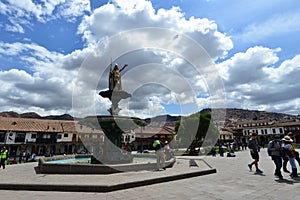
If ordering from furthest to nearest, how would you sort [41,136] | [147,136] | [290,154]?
[147,136] → [41,136] → [290,154]

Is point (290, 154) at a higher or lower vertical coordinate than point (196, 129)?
lower

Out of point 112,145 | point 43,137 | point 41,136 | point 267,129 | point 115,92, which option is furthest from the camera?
point 267,129

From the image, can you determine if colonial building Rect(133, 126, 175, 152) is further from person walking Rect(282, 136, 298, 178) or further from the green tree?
person walking Rect(282, 136, 298, 178)

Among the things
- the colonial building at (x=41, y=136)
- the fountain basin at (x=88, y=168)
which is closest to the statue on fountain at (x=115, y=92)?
the fountain basin at (x=88, y=168)

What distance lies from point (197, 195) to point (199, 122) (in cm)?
3086

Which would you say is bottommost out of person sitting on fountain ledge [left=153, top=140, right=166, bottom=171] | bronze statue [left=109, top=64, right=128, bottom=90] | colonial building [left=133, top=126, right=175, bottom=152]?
person sitting on fountain ledge [left=153, top=140, right=166, bottom=171]

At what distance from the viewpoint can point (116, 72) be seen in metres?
13.2

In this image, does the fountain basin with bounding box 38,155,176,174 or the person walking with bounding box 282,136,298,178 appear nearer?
the person walking with bounding box 282,136,298,178

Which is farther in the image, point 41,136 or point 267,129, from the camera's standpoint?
point 267,129

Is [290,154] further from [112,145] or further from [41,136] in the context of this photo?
[41,136]

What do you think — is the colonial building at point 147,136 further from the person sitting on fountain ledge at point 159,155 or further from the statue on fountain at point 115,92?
the person sitting on fountain ledge at point 159,155

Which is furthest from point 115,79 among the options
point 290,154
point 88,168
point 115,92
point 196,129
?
point 196,129

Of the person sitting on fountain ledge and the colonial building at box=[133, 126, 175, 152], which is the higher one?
the colonial building at box=[133, 126, 175, 152]

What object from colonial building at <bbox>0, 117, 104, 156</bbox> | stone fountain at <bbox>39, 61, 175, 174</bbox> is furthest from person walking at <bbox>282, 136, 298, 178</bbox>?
colonial building at <bbox>0, 117, 104, 156</bbox>
